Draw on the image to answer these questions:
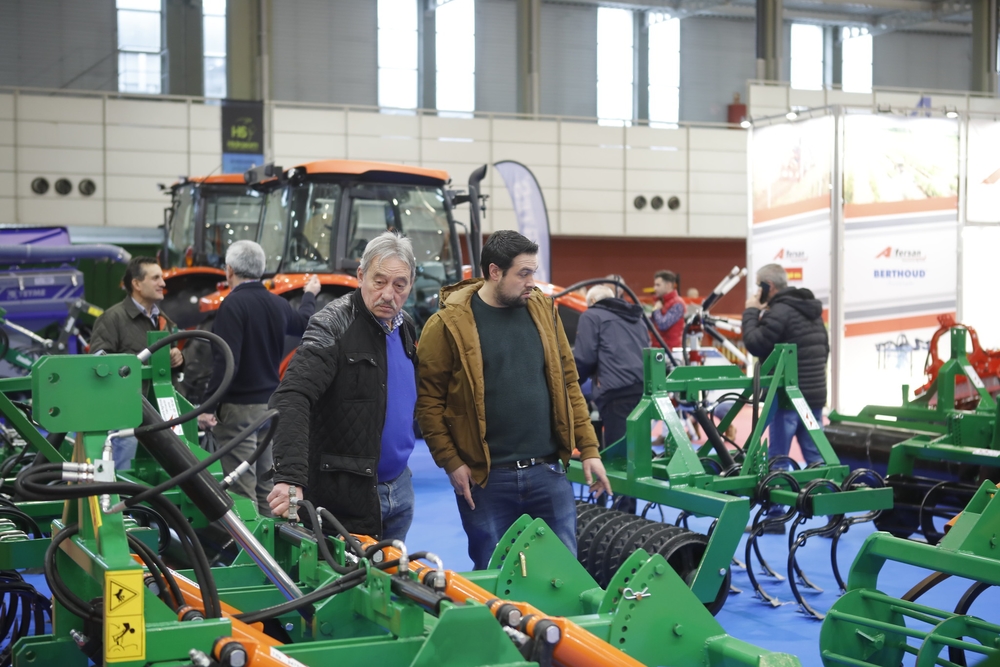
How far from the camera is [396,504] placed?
2971 mm

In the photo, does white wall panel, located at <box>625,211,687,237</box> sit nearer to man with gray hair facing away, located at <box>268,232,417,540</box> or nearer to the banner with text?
the banner with text

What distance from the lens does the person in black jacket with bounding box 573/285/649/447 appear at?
5789 millimetres

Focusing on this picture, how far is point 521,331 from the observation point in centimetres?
326

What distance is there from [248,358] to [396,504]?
6.90ft

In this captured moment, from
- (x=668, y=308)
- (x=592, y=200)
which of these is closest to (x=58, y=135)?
(x=592, y=200)

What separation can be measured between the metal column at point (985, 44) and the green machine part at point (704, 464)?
1670 cm

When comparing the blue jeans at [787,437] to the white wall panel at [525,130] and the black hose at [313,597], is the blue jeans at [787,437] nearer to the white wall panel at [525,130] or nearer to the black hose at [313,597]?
the black hose at [313,597]

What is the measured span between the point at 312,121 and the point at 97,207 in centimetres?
340

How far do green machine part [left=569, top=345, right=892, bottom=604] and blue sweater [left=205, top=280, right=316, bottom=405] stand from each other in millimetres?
1587

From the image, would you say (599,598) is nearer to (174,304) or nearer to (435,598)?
(435,598)

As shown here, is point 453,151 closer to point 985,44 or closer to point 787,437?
point 985,44

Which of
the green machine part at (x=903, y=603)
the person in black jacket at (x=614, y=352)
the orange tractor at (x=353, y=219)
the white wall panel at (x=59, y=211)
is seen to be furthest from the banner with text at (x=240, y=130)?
the green machine part at (x=903, y=603)

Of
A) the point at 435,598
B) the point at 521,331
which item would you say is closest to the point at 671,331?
the point at 521,331

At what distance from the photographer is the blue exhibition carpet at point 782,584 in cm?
415
